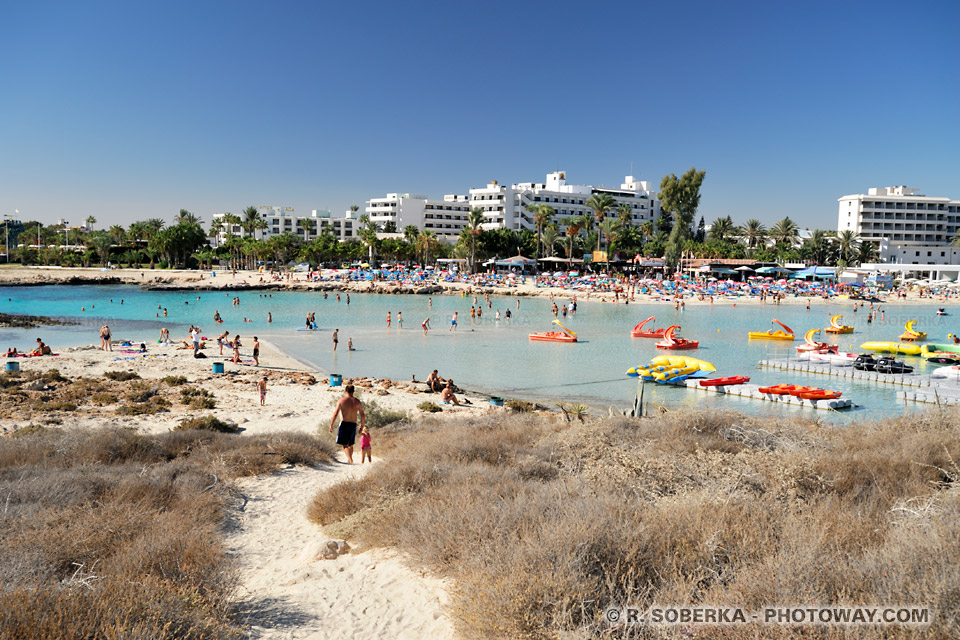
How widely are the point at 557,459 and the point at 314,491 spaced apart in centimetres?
328

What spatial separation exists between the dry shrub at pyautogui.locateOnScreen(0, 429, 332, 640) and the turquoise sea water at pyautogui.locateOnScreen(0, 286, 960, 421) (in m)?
12.5

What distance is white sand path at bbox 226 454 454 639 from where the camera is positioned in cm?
451

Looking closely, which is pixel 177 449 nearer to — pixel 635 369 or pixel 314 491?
pixel 314 491

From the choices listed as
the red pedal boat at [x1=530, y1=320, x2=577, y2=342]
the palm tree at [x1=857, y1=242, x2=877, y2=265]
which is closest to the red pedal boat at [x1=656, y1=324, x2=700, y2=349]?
the red pedal boat at [x1=530, y1=320, x2=577, y2=342]

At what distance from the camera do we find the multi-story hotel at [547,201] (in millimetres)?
102625

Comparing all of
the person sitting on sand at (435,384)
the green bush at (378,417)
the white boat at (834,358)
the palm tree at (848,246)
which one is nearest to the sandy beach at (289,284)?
the palm tree at (848,246)

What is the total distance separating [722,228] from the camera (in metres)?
100

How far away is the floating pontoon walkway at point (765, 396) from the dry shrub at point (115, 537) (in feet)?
48.8

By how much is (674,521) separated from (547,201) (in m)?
103

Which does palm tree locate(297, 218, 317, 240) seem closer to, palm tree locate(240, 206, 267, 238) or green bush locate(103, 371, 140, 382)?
palm tree locate(240, 206, 267, 238)

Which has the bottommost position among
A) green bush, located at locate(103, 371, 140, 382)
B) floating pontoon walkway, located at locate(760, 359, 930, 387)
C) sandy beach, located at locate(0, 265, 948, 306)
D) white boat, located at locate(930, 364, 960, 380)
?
green bush, located at locate(103, 371, 140, 382)

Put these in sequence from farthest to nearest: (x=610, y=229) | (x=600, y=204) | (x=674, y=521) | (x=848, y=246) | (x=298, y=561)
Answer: (x=600, y=204)
(x=610, y=229)
(x=848, y=246)
(x=298, y=561)
(x=674, y=521)

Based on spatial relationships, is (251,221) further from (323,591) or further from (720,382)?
(323,591)

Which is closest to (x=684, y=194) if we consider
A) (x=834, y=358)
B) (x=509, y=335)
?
(x=509, y=335)
